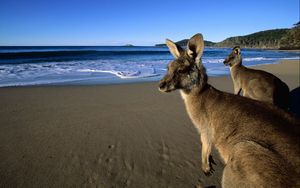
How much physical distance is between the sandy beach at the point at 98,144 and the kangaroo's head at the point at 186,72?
4.83 ft

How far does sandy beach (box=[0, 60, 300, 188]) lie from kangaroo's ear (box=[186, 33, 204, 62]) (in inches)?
76.8

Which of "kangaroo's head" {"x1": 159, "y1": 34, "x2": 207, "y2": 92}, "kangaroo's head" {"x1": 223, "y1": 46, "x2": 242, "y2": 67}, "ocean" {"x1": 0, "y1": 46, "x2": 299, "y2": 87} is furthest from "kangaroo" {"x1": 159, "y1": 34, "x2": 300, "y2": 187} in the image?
"ocean" {"x1": 0, "y1": 46, "x2": 299, "y2": 87}

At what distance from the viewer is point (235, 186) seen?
2.68m

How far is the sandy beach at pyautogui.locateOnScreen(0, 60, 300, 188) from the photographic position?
4.17 metres

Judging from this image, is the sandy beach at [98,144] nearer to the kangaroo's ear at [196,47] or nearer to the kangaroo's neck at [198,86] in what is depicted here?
the kangaroo's neck at [198,86]

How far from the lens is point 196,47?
13.5ft

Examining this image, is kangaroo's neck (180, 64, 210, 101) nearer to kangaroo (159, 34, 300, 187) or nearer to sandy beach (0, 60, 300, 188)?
kangaroo (159, 34, 300, 187)

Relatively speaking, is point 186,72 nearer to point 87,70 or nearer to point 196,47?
point 196,47

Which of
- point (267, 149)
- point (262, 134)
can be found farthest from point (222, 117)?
point (267, 149)

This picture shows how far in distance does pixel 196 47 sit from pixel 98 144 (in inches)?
110

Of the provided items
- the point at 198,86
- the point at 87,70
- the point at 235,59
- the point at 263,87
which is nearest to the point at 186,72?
the point at 198,86

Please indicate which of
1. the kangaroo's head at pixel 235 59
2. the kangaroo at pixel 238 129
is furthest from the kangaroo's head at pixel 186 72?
the kangaroo's head at pixel 235 59

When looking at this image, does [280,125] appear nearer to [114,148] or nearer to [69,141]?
[114,148]

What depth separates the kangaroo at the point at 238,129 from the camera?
249cm
